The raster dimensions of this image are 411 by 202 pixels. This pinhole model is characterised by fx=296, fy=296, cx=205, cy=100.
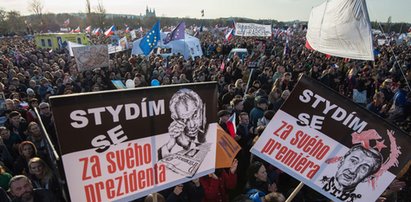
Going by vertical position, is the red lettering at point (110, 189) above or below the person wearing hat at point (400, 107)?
above

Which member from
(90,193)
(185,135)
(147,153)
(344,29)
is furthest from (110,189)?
(344,29)

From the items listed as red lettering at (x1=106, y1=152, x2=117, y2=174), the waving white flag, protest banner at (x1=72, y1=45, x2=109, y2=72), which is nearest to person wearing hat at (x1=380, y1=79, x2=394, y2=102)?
the waving white flag

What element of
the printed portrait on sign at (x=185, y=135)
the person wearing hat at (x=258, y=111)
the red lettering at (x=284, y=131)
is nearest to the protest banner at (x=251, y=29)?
the person wearing hat at (x=258, y=111)

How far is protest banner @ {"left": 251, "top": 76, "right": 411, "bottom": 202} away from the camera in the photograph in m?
2.54

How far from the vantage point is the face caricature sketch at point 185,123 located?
2.36m

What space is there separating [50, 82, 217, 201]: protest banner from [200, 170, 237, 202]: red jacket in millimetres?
1291

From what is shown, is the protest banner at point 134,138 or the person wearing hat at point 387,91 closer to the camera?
the protest banner at point 134,138

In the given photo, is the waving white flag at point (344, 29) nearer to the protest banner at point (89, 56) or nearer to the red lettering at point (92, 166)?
the red lettering at point (92, 166)

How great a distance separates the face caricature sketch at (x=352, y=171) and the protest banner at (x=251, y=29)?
20452 mm

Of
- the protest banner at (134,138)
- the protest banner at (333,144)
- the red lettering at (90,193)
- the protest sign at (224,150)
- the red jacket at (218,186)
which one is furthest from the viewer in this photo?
the red jacket at (218,186)

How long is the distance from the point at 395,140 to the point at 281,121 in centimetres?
99

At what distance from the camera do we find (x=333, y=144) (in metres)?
2.62

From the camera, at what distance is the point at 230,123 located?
16.8ft

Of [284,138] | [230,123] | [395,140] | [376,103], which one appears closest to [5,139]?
[230,123]
